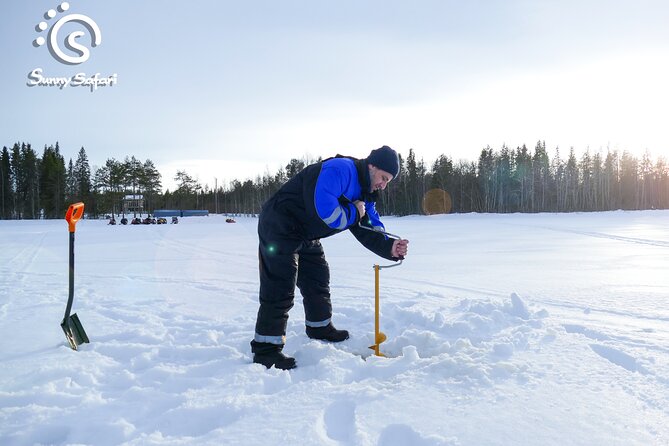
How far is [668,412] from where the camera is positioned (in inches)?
84.3

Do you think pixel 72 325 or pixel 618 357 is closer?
pixel 618 357

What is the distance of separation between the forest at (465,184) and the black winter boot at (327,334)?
183 feet

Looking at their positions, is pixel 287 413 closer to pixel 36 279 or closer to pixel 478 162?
pixel 36 279

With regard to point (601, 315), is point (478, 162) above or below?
above

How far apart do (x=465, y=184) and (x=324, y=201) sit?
2528 inches

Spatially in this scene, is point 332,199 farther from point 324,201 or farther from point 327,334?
point 327,334

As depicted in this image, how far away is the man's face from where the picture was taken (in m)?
3.26

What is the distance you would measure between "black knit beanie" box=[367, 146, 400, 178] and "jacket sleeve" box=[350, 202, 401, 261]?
1.41 feet

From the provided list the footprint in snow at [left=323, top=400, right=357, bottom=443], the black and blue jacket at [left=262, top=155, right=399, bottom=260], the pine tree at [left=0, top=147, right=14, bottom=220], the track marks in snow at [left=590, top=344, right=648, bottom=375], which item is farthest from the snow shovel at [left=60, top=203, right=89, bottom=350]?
the pine tree at [left=0, top=147, right=14, bottom=220]

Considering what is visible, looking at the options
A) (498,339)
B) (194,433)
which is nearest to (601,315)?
(498,339)

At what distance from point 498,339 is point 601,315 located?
1.59 metres

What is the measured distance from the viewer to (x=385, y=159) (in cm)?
322

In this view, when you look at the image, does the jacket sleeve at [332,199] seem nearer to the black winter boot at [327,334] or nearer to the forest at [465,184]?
the black winter boot at [327,334]

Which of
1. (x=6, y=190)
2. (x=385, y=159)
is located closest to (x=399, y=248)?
(x=385, y=159)
